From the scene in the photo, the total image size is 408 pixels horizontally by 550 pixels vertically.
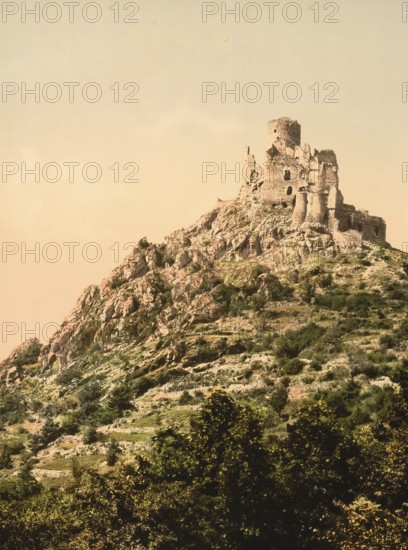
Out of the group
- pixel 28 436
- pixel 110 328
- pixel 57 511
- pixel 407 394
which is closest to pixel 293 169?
pixel 110 328

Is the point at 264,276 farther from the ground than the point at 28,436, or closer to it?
farther from the ground

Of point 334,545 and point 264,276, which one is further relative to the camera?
point 264,276

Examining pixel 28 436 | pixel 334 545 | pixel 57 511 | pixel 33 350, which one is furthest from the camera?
pixel 33 350

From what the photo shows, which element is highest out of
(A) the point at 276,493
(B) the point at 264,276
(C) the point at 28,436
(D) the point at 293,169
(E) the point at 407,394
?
(D) the point at 293,169

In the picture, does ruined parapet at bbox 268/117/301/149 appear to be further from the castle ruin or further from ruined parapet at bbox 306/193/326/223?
ruined parapet at bbox 306/193/326/223

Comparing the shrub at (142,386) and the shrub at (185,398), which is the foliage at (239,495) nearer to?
A: the shrub at (185,398)

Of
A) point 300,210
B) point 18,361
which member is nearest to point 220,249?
point 300,210

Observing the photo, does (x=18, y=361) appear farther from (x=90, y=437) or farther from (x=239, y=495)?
(x=239, y=495)

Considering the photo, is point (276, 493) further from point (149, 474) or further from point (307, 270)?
point (307, 270)
